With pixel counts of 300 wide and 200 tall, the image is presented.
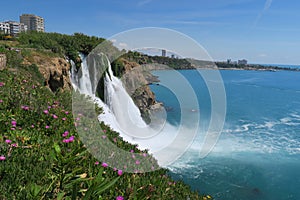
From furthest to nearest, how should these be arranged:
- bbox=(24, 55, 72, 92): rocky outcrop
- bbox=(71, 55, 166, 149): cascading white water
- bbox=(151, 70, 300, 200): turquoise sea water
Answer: bbox=(71, 55, 166, 149): cascading white water
bbox=(151, 70, 300, 200): turquoise sea water
bbox=(24, 55, 72, 92): rocky outcrop

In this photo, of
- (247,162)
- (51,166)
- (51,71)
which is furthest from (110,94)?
(51,166)

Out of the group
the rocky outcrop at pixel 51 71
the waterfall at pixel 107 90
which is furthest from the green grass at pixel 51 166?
the waterfall at pixel 107 90

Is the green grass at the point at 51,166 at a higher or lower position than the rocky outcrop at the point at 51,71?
lower

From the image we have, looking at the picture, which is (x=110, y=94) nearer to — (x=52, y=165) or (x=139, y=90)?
(x=139, y=90)

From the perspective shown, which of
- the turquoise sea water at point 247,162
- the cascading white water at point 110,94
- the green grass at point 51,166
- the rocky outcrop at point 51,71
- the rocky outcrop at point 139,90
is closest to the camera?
the green grass at point 51,166

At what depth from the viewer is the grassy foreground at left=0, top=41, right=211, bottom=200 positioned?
2166 millimetres

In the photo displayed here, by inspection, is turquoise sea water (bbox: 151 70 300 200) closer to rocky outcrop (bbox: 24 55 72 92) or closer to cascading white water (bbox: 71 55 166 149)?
cascading white water (bbox: 71 55 166 149)

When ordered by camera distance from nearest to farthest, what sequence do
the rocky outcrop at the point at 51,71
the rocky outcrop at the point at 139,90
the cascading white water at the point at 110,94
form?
the rocky outcrop at the point at 51,71
the cascading white water at the point at 110,94
the rocky outcrop at the point at 139,90

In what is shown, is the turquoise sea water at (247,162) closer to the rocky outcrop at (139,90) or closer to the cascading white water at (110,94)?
the rocky outcrop at (139,90)

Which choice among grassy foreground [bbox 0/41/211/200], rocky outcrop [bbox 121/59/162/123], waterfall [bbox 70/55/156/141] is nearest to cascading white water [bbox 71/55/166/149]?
waterfall [bbox 70/55/156/141]

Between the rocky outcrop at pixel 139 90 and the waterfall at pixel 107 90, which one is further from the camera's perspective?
the rocky outcrop at pixel 139 90

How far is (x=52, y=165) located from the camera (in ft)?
8.35

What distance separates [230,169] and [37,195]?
43.2ft

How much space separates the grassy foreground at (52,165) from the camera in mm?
2166
